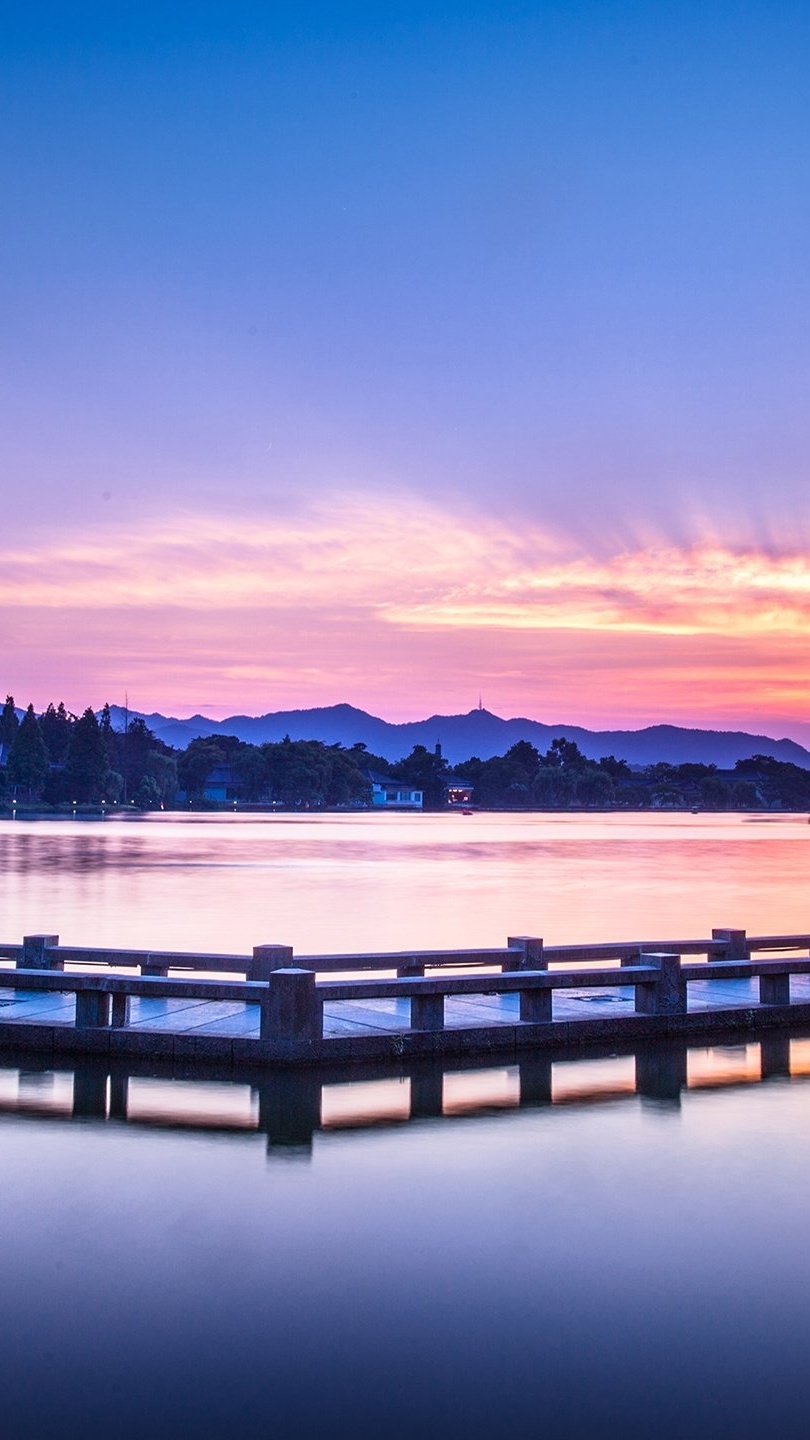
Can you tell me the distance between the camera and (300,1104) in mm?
11500

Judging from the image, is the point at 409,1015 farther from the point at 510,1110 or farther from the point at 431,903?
the point at 431,903

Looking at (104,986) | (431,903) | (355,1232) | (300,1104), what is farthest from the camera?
(431,903)

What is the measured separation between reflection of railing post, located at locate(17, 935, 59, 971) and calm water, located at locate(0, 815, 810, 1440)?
2.10m

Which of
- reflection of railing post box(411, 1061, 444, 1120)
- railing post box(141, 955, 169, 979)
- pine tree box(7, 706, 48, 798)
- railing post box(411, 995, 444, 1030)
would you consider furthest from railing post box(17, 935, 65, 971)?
pine tree box(7, 706, 48, 798)

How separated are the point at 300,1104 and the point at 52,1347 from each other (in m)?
4.76

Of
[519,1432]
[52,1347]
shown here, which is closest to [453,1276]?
[519,1432]

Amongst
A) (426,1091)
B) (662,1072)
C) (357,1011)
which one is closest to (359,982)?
(426,1091)

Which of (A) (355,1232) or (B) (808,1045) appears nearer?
(A) (355,1232)

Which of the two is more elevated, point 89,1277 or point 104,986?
point 104,986

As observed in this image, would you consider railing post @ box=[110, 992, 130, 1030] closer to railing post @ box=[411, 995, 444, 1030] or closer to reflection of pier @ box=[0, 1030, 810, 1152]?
reflection of pier @ box=[0, 1030, 810, 1152]

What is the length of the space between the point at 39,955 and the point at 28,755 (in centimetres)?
15538

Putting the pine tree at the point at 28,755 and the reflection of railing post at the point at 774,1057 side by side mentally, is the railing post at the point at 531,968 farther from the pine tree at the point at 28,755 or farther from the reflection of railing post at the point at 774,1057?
the pine tree at the point at 28,755

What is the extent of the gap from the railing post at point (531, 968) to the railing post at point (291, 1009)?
2.54 m

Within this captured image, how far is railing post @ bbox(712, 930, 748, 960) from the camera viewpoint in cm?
1712
